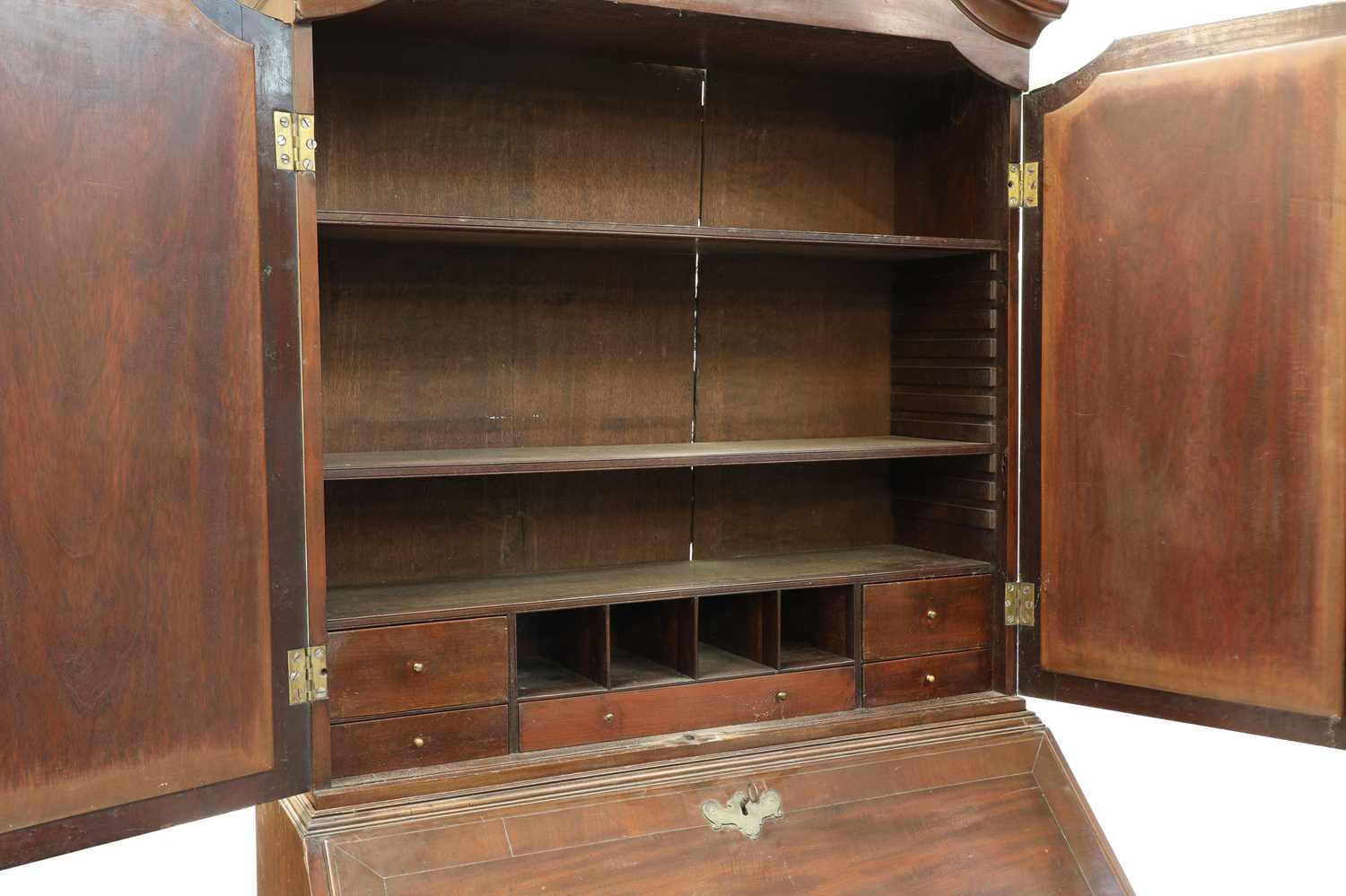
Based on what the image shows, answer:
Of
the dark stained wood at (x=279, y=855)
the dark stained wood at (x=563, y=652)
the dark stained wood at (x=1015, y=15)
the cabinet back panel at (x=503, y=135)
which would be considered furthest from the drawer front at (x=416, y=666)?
the dark stained wood at (x=1015, y=15)

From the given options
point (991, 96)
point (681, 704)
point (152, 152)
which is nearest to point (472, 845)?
point (681, 704)

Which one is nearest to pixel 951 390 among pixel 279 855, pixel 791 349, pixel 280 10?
pixel 791 349

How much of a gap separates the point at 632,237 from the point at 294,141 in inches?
27.8

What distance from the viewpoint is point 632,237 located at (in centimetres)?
260

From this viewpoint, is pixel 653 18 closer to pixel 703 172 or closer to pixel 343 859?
pixel 703 172

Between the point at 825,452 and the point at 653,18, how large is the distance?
0.99m

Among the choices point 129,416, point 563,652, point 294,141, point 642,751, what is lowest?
point 642,751

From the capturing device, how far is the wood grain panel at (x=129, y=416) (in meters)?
1.92

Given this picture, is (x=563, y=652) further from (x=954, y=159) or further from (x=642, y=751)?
(x=954, y=159)

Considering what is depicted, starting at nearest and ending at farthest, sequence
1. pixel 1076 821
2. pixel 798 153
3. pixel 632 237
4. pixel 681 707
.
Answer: pixel 632 237
pixel 681 707
pixel 1076 821
pixel 798 153

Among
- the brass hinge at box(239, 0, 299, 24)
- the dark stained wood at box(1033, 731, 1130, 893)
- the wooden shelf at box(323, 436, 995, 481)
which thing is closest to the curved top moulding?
the brass hinge at box(239, 0, 299, 24)

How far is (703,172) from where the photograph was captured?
313 centimetres

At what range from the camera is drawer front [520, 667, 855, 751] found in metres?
2.58

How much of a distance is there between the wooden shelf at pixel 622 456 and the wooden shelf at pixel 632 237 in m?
0.45
